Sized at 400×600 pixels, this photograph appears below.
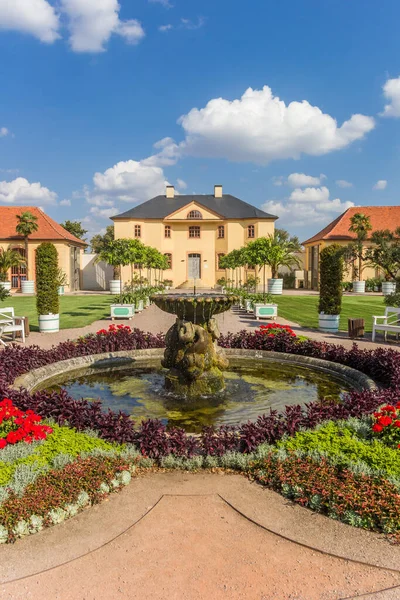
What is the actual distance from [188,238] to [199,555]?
3936 centimetres

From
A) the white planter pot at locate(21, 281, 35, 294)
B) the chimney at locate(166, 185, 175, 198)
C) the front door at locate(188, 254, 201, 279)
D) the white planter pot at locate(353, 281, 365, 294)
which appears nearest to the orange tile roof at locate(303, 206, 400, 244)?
the white planter pot at locate(353, 281, 365, 294)

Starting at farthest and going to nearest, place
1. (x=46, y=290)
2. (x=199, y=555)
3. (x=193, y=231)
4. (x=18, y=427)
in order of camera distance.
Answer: (x=193, y=231), (x=46, y=290), (x=18, y=427), (x=199, y=555)

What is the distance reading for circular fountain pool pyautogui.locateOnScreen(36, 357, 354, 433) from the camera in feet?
20.1

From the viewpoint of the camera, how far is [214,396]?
6.93 metres

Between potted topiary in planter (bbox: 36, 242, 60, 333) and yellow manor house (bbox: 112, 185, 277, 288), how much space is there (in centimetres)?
2683

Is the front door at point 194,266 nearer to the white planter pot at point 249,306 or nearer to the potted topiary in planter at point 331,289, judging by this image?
the white planter pot at point 249,306

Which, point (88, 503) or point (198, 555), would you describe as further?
point (88, 503)

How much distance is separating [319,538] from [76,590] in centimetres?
164

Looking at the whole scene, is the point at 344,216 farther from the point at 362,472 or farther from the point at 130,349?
the point at 362,472

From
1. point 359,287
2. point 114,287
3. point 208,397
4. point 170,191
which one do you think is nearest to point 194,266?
point 170,191

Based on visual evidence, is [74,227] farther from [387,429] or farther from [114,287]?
[387,429]

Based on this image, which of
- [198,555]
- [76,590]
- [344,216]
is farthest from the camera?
[344,216]

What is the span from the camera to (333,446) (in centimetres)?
425

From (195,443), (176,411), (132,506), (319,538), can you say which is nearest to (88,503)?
(132,506)
